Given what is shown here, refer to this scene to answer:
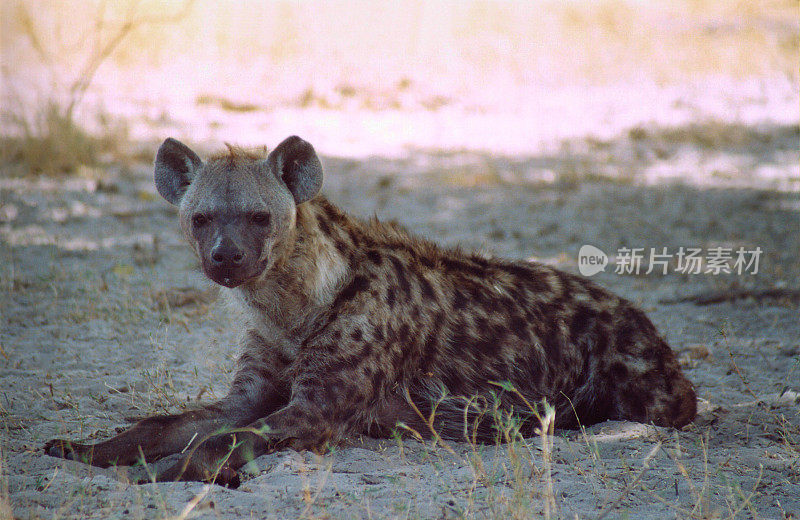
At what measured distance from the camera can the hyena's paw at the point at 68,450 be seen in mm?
2900

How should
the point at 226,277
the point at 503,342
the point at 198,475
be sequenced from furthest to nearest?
the point at 503,342 < the point at 226,277 < the point at 198,475

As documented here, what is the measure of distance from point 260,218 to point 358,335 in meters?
0.58

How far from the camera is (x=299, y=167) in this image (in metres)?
3.30

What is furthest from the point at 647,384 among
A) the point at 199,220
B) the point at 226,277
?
the point at 199,220

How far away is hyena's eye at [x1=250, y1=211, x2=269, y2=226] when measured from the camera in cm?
314

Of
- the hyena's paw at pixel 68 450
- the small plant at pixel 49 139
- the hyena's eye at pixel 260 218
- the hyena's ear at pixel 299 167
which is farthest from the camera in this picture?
the small plant at pixel 49 139

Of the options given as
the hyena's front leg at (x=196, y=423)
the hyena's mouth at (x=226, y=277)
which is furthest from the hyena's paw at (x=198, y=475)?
the hyena's mouth at (x=226, y=277)

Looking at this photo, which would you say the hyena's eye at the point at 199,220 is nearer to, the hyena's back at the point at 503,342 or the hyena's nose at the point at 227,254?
the hyena's nose at the point at 227,254

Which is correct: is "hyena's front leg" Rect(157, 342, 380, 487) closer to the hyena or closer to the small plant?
the hyena

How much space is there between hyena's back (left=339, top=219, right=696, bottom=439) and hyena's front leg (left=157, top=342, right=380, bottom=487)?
0.18 meters

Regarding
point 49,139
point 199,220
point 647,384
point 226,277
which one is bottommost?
point 647,384

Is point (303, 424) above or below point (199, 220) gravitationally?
below

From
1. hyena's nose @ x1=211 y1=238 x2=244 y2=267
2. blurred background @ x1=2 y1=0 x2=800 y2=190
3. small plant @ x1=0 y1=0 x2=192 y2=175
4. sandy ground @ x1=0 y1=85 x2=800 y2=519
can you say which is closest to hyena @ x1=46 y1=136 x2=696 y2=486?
hyena's nose @ x1=211 y1=238 x2=244 y2=267

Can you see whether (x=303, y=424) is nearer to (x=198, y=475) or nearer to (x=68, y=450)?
(x=198, y=475)
